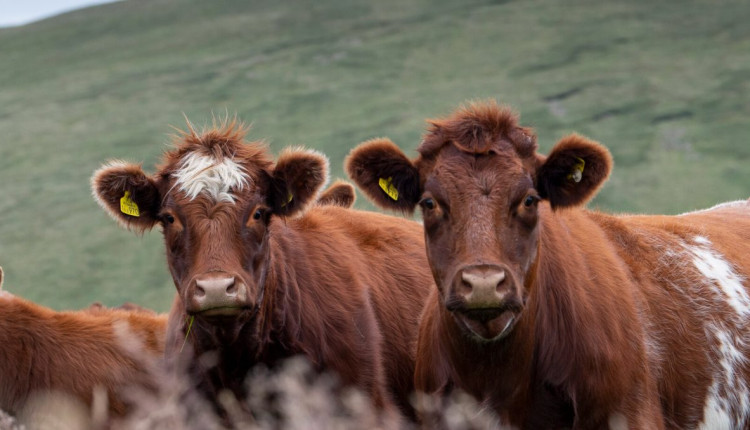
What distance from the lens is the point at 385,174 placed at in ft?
18.4

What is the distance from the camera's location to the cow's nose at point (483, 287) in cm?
461

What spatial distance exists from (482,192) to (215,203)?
171 centimetres

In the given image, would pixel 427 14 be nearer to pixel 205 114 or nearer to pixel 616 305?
pixel 205 114

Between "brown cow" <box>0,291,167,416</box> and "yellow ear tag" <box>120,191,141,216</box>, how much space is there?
5.54ft

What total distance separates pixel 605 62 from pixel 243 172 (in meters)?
27.5

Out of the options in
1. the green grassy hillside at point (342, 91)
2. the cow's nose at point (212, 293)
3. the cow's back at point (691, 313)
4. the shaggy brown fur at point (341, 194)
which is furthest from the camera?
the green grassy hillside at point (342, 91)

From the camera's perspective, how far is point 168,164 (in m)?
6.32

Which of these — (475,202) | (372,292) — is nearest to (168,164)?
(372,292)

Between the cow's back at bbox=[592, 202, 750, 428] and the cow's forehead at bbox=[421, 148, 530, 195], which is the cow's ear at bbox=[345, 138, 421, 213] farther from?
the cow's back at bbox=[592, 202, 750, 428]

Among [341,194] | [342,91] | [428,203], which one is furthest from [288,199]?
[342,91]

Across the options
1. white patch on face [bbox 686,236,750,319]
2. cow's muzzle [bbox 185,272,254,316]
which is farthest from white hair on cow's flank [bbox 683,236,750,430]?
cow's muzzle [bbox 185,272,254,316]

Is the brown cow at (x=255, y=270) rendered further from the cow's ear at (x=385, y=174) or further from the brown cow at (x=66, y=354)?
the brown cow at (x=66, y=354)

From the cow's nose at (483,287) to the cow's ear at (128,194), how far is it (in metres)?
2.48

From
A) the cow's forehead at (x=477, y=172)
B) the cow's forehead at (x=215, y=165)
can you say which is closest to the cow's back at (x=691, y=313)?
the cow's forehead at (x=477, y=172)
